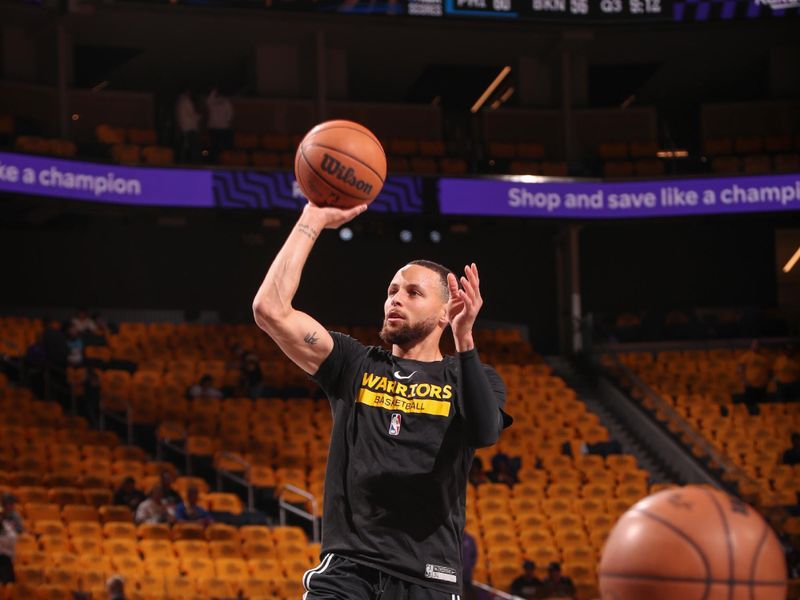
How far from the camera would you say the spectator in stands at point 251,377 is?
17734mm

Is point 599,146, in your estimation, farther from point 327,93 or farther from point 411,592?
point 411,592

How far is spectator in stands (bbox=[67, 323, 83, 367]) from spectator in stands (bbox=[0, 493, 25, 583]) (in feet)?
18.1

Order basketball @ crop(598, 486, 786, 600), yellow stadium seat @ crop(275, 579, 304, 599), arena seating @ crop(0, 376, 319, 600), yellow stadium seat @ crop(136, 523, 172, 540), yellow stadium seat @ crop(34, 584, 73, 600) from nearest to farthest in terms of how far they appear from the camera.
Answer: basketball @ crop(598, 486, 786, 600) → yellow stadium seat @ crop(34, 584, 73, 600) → arena seating @ crop(0, 376, 319, 600) → yellow stadium seat @ crop(275, 579, 304, 599) → yellow stadium seat @ crop(136, 523, 172, 540)

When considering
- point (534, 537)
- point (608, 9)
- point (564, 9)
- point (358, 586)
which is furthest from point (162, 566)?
point (608, 9)

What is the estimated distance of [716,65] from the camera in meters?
24.7

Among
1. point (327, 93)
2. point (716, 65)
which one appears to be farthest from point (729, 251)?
point (327, 93)

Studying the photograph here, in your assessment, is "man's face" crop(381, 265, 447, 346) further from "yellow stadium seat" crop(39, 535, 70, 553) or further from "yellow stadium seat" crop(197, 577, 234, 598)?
"yellow stadium seat" crop(39, 535, 70, 553)

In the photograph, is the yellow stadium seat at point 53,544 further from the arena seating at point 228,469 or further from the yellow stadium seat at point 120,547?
the yellow stadium seat at point 120,547

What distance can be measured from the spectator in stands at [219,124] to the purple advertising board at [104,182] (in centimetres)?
122

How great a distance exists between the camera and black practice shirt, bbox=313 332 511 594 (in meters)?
4.48

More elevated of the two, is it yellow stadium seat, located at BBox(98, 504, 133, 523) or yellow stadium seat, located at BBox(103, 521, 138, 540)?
yellow stadium seat, located at BBox(98, 504, 133, 523)

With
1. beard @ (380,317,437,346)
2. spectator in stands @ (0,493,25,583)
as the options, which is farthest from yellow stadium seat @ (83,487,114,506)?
beard @ (380,317,437,346)

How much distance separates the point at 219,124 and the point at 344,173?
16.4 meters

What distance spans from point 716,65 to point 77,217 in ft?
40.0
